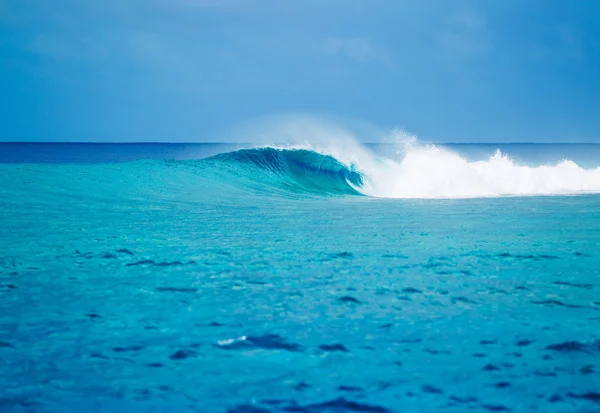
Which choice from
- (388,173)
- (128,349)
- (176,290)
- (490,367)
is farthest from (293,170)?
(490,367)

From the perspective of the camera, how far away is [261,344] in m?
3.69

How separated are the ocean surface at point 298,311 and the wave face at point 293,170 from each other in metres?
7.53

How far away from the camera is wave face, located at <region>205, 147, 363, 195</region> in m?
18.2

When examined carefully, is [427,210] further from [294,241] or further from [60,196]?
[60,196]

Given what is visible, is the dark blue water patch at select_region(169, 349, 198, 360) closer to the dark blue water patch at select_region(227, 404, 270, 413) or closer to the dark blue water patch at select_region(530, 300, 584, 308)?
the dark blue water patch at select_region(227, 404, 270, 413)

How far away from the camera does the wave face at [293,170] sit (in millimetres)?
18192

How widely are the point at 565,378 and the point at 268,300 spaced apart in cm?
226

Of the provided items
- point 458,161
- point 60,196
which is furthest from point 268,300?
point 458,161

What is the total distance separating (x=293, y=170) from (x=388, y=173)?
4.04 metres

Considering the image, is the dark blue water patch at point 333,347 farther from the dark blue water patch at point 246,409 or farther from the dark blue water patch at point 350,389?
the dark blue water patch at point 246,409

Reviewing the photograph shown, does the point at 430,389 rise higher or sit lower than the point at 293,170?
lower

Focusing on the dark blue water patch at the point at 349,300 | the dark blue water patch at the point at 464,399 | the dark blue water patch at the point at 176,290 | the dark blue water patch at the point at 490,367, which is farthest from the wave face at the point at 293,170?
the dark blue water patch at the point at 464,399

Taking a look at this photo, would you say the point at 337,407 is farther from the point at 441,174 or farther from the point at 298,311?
the point at 441,174

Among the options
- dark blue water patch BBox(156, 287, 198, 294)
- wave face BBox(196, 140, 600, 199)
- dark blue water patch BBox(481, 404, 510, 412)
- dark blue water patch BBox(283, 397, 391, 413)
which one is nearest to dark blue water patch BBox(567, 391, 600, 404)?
dark blue water patch BBox(481, 404, 510, 412)
